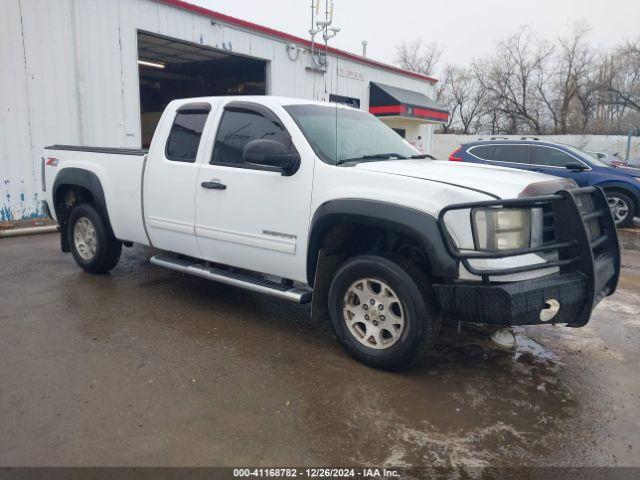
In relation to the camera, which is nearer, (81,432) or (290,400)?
(81,432)

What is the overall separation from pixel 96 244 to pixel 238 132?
246cm

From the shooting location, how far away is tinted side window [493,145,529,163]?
1120 centimetres

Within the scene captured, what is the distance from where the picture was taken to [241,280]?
14.6 ft

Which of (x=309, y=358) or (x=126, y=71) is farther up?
(x=126, y=71)

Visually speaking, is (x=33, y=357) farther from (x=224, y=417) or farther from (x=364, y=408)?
(x=364, y=408)

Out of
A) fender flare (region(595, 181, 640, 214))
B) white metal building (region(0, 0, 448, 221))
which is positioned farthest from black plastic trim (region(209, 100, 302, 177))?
fender flare (region(595, 181, 640, 214))

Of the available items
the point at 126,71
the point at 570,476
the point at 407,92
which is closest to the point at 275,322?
the point at 570,476

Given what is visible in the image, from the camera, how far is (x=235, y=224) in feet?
14.5

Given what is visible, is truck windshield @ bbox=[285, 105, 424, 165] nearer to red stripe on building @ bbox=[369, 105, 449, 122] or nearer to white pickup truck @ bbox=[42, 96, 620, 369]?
white pickup truck @ bbox=[42, 96, 620, 369]

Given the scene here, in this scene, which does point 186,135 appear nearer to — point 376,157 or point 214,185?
point 214,185

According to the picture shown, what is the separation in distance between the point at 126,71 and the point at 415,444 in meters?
10.1

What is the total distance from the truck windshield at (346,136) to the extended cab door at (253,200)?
129mm

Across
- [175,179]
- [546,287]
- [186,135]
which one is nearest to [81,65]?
[186,135]

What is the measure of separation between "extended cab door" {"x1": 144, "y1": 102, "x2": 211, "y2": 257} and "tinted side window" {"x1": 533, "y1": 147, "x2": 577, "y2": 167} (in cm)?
835
